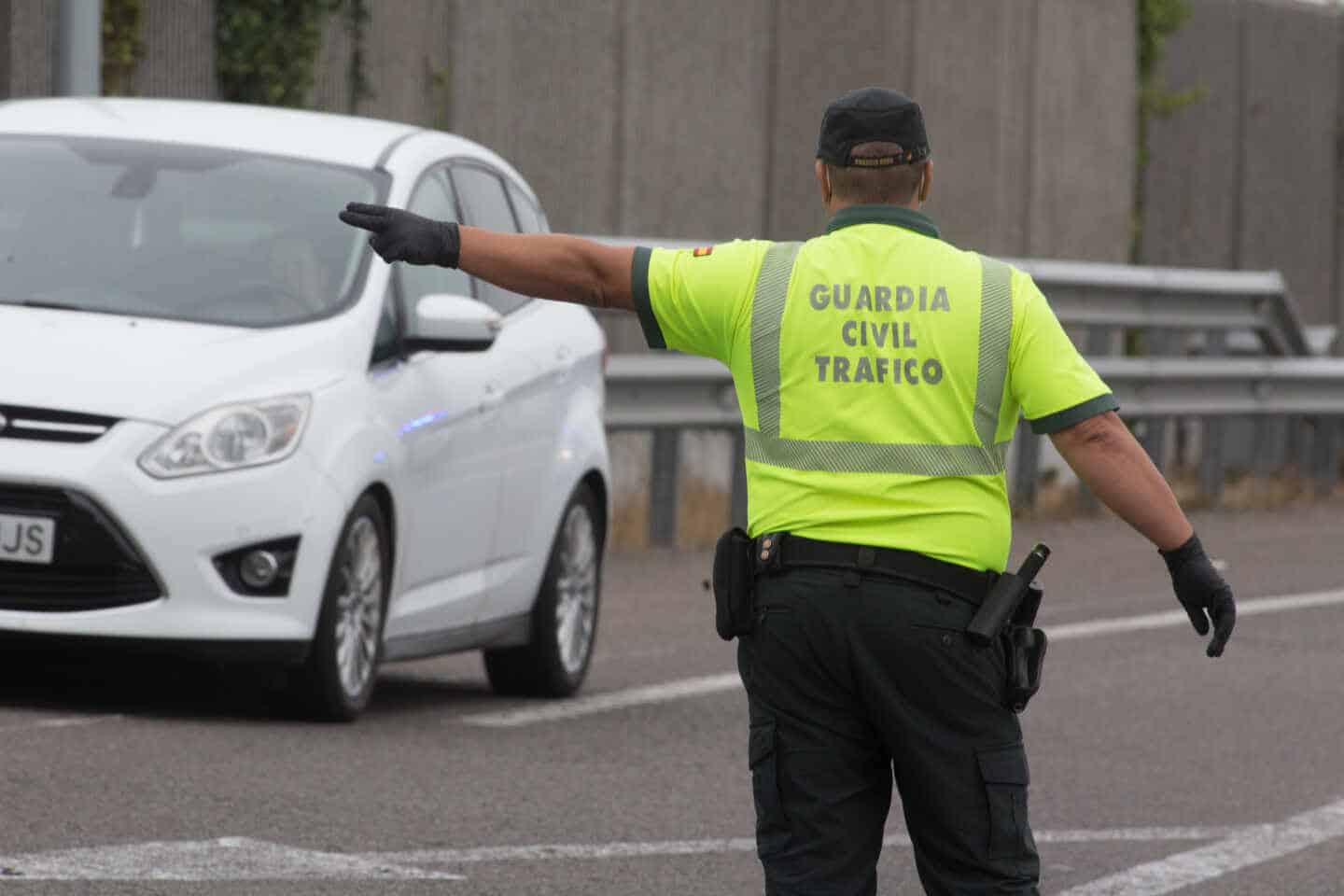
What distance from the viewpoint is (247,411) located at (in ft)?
28.1

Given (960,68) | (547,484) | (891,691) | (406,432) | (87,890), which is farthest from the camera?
(960,68)

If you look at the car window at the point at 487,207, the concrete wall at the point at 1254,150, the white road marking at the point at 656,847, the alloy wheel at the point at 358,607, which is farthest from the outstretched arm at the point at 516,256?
the concrete wall at the point at 1254,150

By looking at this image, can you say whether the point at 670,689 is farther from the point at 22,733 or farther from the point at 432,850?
the point at 432,850

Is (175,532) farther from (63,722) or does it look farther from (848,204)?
(848,204)

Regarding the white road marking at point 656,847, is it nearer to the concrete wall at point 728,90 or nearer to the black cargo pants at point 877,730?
the black cargo pants at point 877,730

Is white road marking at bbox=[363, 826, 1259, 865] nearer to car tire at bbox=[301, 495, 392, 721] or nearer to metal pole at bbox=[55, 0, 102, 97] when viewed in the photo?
car tire at bbox=[301, 495, 392, 721]

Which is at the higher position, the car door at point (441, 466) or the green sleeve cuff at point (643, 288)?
the green sleeve cuff at point (643, 288)

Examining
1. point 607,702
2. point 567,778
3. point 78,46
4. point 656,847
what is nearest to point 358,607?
point 567,778

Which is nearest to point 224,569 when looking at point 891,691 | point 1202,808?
point 1202,808

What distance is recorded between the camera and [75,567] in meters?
8.45

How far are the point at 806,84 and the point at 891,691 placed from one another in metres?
16.2

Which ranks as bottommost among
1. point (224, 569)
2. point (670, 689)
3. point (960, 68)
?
point (670, 689)

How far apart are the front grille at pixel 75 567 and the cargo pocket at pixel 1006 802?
3932 millimetres

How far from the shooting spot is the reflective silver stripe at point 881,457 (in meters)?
5.03
